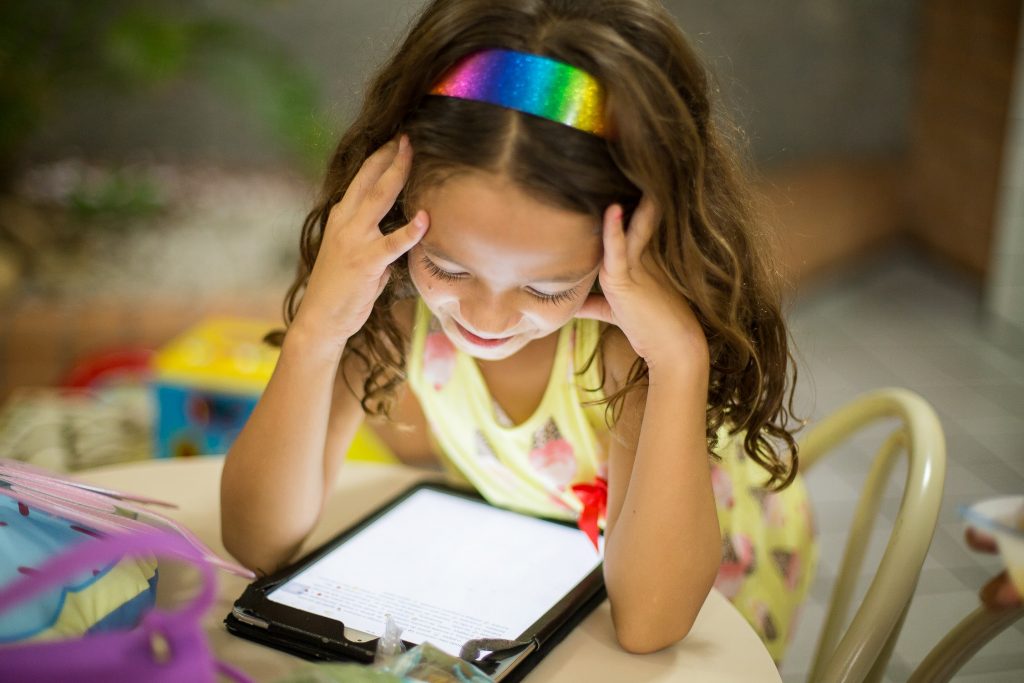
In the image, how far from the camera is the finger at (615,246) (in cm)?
83

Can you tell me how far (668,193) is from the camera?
2.70ft

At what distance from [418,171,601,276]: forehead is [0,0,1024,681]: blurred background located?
116cm

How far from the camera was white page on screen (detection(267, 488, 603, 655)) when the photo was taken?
2.82ft

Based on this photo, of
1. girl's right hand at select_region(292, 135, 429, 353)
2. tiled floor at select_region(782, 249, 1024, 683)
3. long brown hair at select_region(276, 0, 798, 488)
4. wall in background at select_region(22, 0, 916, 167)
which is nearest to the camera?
long brown hair at select_region(276, 0, 798, 488)

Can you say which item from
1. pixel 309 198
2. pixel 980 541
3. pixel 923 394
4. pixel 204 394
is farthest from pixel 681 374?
pixel 923 394

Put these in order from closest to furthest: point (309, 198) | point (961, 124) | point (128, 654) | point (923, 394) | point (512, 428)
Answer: point (128, 654) → point (512, 428) → point (309, 198) → point (923, 394) → point (961, 124)

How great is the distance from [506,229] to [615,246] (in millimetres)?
93

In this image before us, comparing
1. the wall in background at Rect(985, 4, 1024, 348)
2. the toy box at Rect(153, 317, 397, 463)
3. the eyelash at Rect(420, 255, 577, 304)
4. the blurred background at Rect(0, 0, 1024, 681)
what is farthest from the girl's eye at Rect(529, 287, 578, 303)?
the wall in background at Rect(985, 4, 1024, 348)

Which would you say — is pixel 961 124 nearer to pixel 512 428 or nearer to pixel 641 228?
pixel 512 428

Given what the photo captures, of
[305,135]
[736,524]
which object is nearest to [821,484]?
[736,524]

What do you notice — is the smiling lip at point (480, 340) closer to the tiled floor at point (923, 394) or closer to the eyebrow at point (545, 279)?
the eyebrow at point (545, 279)

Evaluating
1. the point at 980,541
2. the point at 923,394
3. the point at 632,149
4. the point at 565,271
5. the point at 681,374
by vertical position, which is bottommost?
the point at 923,394

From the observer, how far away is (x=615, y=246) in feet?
2.76

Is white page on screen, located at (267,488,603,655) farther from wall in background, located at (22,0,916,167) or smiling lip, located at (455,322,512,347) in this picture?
wall in background, located at (22,0,916,167)
